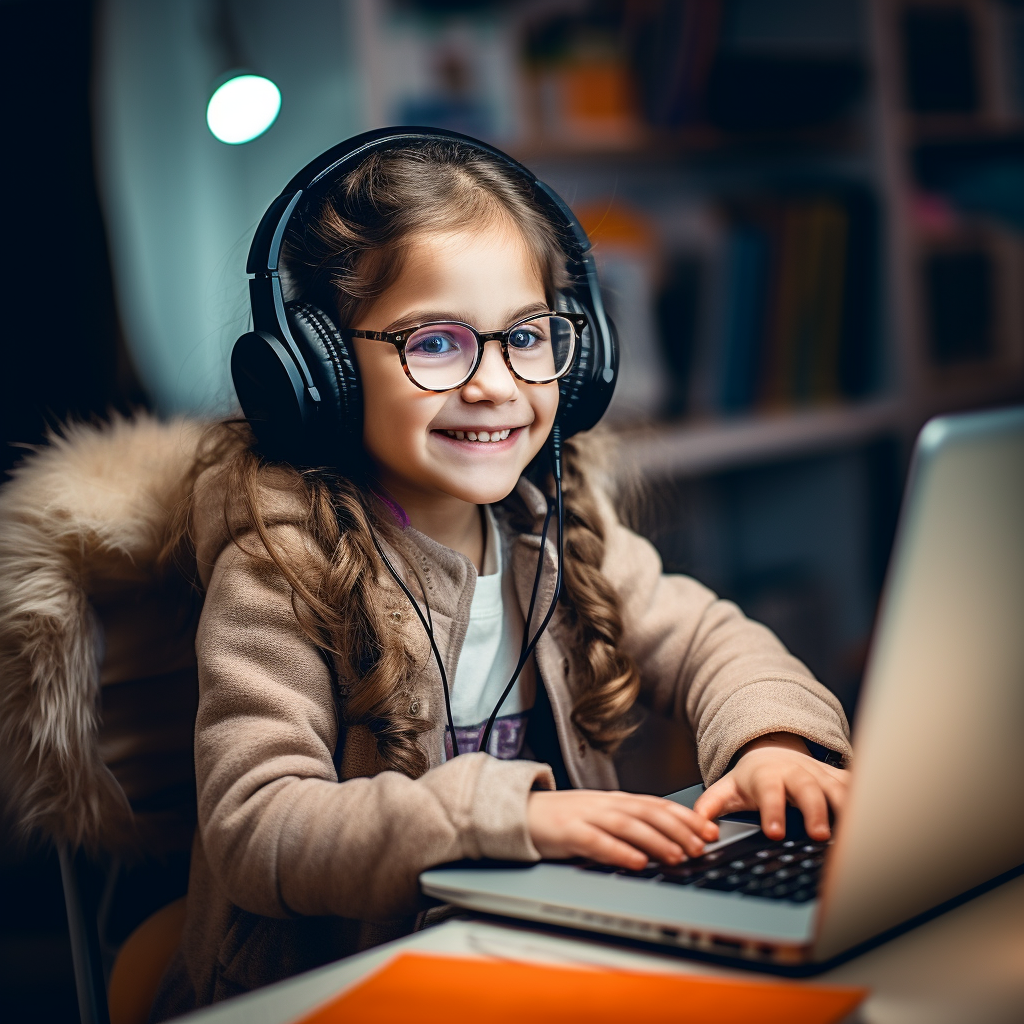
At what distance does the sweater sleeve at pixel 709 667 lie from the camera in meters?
0.82

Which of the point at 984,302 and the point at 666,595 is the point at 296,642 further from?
the point at 984,302

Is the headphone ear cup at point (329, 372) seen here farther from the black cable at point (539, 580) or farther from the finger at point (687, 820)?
the finger at point (687, 820)

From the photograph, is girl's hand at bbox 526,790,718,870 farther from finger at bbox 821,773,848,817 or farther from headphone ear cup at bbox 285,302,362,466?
headphone ear cup at bbox 285,302,362,466

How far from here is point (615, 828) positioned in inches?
25.4

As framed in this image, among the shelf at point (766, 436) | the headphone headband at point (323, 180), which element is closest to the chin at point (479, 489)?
the headphone headband at point (323, 180)

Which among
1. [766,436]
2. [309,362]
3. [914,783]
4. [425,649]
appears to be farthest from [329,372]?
[766,436]

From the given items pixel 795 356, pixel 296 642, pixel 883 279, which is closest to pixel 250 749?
pixel 296 642

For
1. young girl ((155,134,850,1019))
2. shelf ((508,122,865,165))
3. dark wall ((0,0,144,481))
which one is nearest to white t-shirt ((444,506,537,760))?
young girl ((155,134,850,1019))

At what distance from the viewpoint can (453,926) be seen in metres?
0.60

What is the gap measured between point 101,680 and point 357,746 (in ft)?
0.65

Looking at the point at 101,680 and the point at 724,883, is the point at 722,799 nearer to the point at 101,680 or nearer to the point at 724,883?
the point at 724,883

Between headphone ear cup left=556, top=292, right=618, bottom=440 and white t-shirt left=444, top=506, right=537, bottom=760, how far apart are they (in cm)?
14

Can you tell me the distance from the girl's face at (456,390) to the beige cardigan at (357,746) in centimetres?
8

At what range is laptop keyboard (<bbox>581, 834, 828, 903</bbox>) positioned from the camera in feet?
1.89
